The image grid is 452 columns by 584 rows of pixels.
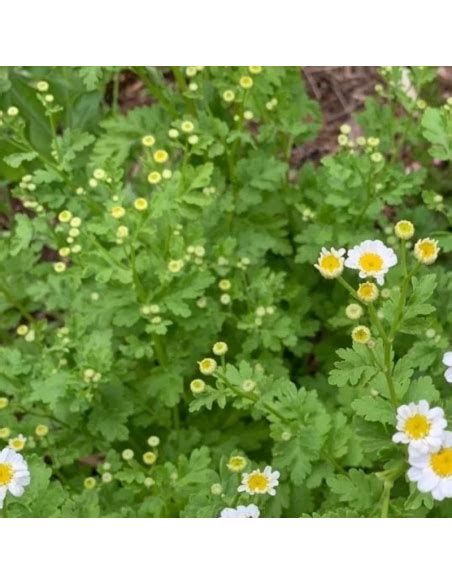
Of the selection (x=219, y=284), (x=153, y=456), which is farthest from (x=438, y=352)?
(x=153, y=456)

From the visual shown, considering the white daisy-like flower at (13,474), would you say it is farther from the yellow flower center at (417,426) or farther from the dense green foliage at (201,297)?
the yellow flower center at (417,426)

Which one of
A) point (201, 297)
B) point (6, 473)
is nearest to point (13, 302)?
point (201, 297)

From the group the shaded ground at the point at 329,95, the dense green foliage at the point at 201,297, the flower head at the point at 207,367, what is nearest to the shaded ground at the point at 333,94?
the shaded ground at the point at 329,95

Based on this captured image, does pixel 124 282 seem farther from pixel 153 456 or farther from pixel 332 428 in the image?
pixel 332 428

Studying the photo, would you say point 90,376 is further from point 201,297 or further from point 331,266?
point 331,266

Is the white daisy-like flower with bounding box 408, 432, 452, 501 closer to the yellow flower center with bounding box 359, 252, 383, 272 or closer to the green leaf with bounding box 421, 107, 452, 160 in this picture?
the yellow flower center with bounding box 359, 252, 383, 272
